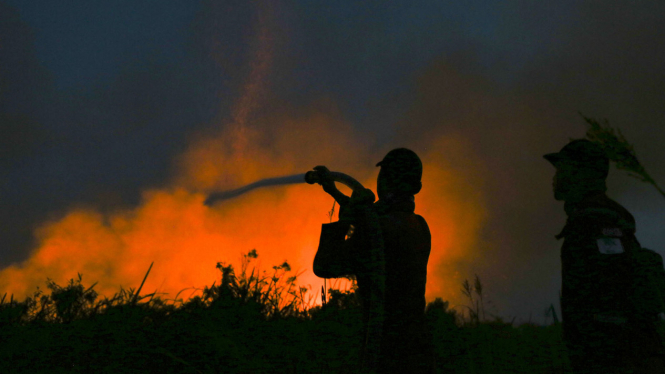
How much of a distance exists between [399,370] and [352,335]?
3.08 ft

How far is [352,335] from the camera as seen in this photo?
4.10m

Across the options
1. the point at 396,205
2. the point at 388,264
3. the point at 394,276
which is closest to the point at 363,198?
the point at 396,205

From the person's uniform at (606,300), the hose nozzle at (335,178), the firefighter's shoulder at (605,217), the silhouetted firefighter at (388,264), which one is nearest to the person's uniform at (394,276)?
the silhouetted firefighter at (388,264)

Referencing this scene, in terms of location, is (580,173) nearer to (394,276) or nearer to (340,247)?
(394,276)

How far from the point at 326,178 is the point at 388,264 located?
110 cm

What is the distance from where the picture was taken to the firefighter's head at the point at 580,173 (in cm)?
366

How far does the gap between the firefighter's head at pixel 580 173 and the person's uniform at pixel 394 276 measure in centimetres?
156

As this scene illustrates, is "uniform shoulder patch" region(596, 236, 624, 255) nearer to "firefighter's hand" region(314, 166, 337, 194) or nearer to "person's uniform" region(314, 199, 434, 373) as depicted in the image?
"person's uniform" region(314, 199, 434, 373)

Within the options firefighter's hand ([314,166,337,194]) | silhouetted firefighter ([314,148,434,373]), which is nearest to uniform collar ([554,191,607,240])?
silhouetted firefighter ([314,148,434,373])

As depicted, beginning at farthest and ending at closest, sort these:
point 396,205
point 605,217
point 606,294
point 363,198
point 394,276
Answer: point 396,205
point 363,198
point 394,276
point 605,217
point 606,294

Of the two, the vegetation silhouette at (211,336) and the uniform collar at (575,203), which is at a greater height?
the uniform collar at (575,203)

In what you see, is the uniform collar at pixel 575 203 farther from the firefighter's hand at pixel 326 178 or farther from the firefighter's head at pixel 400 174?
the firefighter's hand at pixel 326 178

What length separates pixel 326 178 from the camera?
400 centimetres

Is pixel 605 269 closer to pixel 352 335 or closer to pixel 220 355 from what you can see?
pixel 352 335
